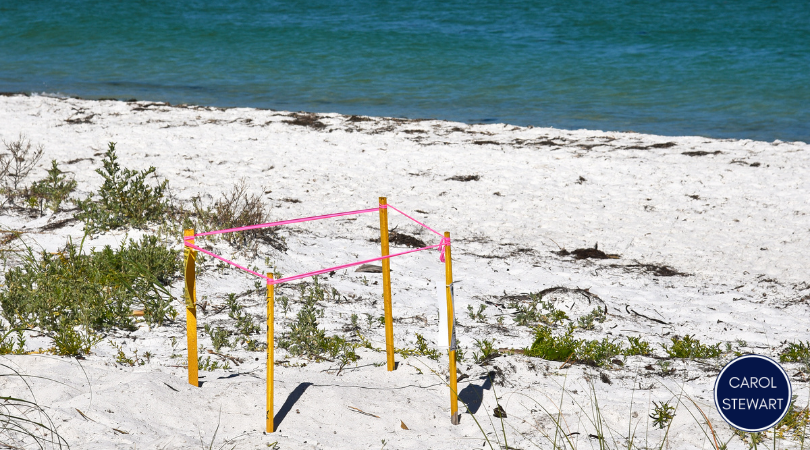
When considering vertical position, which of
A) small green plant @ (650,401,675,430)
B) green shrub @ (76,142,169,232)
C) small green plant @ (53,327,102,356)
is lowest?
small green plant @ (650,401,675,430)

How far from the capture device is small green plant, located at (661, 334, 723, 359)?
4.09 meters

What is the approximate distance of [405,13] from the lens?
29.3m

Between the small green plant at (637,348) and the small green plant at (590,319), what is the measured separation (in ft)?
1.32

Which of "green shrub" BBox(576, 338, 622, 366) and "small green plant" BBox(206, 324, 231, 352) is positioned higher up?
"small green plant" BBox(206, 324, 231, 352)

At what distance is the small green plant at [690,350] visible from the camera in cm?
409

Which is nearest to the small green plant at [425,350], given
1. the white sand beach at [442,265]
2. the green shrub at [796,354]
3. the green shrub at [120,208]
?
the white sand beach at [442,265]

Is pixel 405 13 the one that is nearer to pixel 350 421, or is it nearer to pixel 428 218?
pixel 428 218

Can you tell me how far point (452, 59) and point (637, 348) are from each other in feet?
57.6

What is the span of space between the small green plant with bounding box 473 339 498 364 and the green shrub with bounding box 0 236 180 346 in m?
1.94

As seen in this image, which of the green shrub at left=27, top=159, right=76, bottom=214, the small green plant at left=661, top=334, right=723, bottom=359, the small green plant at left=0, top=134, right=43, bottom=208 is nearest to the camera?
the small green plant at left=661, top=334, right=723, bottom=359

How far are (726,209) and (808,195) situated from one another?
120cm

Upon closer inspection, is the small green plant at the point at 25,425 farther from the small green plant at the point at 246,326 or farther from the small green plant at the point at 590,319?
the small green plant at the point at 590,319

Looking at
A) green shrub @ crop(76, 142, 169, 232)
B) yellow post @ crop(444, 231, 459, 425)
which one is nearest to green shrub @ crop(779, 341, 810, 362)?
yellow post @ crop(444, 231, 459, 425)

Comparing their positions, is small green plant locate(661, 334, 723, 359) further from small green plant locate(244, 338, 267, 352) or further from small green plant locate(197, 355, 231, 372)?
small green plant locate(197, 355, 231, 372)
